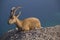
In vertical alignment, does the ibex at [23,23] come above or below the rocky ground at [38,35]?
above

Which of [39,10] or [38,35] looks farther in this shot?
[39,10]

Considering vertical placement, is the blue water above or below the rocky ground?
above

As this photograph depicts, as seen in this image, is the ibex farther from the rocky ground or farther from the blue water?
the blue water

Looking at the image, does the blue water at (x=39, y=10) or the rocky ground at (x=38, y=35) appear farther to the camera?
the blue water at (x=39, y=10)

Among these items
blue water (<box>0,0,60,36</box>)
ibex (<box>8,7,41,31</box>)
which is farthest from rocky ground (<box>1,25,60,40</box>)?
blue water (<box>0,0,60,36</box>)

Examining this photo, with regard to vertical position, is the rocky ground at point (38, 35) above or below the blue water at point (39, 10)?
below

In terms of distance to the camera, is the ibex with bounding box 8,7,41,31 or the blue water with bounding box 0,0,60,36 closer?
the ibex with bounding box 8,7,41,31

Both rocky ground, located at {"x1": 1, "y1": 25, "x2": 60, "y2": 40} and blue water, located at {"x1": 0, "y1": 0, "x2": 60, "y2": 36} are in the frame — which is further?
blue water, located at {"x1": 0, "y1": 0, "x2": 60, "y2": 36}

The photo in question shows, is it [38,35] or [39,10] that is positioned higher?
[39,10]

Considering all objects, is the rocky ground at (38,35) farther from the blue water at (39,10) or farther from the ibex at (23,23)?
the blue water at (39,10)

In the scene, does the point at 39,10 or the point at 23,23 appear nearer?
the point at 23,23

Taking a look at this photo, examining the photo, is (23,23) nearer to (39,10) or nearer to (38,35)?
(38,35)

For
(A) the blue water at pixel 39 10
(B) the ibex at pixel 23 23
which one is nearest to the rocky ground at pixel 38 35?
(B) the ibex at pixel 23 23

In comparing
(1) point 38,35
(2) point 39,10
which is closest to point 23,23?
(1) point 38,35
